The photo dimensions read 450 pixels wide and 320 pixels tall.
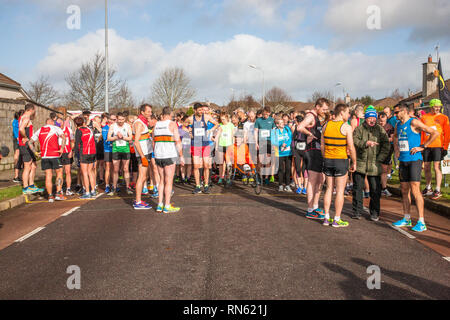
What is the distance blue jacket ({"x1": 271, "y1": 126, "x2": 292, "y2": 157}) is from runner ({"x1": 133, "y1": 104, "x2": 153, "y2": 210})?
4070 mm

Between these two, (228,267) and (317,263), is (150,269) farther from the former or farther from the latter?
(317,263)

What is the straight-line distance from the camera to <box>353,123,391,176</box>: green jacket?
7461 millimetres

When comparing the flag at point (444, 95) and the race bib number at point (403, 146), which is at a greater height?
the flag at point (444, 95)

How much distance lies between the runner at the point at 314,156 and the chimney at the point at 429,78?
3541 centimetres

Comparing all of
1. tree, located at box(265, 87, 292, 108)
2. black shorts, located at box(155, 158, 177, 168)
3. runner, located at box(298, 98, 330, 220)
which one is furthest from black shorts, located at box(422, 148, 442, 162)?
tree, located at box(265, 87, 292, 108)

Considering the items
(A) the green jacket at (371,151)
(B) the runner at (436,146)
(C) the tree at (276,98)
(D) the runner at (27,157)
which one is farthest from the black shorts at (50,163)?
(C) the tree at (276,98)

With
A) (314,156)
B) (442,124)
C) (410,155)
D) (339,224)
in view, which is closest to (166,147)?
(314,156)

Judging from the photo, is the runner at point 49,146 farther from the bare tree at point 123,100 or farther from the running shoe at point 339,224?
the bare tree at point 123,100

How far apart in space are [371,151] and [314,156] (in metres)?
1.16

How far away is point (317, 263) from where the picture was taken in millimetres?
4758

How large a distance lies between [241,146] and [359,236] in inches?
231

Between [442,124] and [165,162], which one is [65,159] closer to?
[165,162]

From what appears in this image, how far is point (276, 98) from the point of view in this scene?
6919 cm

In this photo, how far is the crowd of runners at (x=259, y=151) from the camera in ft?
22.2
